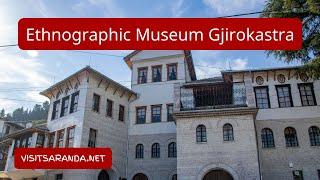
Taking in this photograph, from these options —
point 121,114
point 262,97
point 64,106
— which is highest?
point 262,97

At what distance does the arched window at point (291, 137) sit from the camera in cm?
2406

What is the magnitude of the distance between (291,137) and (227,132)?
18.3 feet

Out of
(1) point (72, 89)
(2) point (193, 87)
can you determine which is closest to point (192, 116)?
(2) point (193, 87)

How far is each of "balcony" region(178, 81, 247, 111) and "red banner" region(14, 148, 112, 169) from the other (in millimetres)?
7393

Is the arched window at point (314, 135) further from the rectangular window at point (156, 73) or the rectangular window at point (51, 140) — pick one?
the rectangular window at point (51, 140)

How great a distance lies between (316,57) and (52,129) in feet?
68.0

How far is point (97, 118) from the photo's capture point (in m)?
26.1

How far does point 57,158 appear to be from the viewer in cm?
2117

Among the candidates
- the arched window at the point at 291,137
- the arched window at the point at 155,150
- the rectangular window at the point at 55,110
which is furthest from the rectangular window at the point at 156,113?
the arched window at the point at 291,137

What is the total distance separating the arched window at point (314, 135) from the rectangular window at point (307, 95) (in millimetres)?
1931

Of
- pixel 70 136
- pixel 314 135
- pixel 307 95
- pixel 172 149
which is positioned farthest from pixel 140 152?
pixel 307 95

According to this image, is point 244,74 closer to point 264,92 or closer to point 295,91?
point 264,92

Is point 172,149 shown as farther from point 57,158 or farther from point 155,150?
point 57,158

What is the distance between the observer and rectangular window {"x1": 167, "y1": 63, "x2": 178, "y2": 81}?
30087 millimetres
